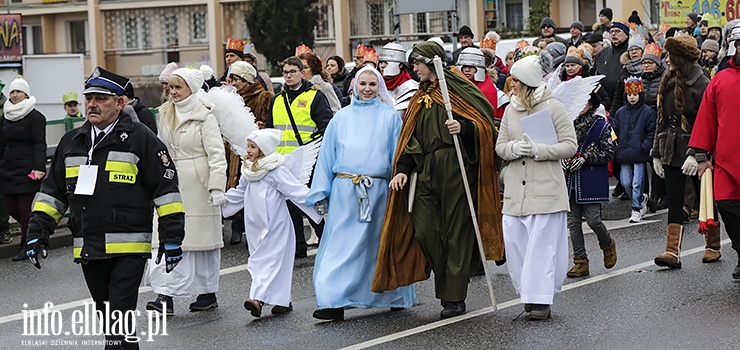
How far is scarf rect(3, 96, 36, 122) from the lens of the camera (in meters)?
14.0

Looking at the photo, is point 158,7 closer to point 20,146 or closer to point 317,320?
point 20,146

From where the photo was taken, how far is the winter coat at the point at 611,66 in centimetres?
1881

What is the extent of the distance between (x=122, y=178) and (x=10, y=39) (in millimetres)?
24525

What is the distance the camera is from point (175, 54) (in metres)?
57.0

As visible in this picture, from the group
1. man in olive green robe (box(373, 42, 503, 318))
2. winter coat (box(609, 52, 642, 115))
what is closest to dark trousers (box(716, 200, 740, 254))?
man in olive green robe (box(373, 42, 503, 318))

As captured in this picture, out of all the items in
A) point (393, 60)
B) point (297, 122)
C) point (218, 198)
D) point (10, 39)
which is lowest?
point (218, 198)

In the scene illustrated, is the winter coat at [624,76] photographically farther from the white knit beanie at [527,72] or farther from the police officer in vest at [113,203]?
the police officer in vest at [113,203]

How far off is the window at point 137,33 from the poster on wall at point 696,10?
3520cm

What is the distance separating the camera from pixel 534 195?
9.51 m

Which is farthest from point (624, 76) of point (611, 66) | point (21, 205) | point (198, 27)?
point (198, 27)

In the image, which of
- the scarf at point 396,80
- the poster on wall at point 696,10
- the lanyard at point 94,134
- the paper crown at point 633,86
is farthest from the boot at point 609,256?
the poster on wall at point 696,10

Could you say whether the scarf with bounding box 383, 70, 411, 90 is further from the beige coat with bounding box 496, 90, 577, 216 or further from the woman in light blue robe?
the beige coat with bounding box 496, 90, 577, 216

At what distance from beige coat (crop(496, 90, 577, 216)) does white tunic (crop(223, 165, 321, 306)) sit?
4.87ft

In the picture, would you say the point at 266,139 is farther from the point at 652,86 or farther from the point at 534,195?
the point at 652,86
